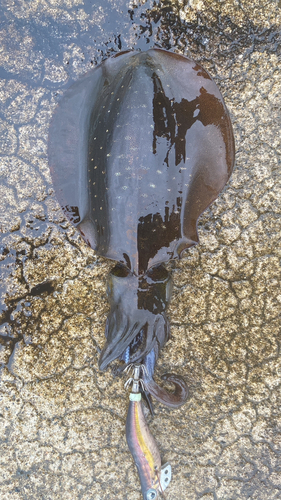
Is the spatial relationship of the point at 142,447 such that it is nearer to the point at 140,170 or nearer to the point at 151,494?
the point at 151,494

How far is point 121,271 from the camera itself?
2471 mm

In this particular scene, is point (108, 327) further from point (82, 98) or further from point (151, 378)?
point (82, 98)

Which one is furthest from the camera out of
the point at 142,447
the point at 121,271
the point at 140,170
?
the point at 142,447

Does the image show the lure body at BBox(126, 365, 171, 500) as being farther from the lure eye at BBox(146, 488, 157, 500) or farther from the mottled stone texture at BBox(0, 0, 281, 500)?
the mottled stone texture at BBox(0, 0, 281, 500)

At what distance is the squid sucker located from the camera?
2.24m

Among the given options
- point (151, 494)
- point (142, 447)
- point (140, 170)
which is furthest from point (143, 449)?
point (140, 170)

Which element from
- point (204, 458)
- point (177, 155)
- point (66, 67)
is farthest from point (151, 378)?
point (66, 67)

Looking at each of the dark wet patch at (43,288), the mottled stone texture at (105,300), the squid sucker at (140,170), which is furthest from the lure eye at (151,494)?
the dark wet patch at (43,288)

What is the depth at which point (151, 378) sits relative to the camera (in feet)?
8.87

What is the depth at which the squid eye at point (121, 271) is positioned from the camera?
244 cm

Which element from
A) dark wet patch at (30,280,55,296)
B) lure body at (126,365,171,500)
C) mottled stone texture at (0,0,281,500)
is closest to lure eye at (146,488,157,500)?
lure body at (126,365,171,500)

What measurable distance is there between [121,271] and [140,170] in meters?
0.72

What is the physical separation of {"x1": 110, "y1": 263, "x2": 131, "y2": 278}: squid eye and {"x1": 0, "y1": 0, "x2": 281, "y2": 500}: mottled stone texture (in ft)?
1.54

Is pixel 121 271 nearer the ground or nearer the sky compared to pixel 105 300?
nearer the sky
